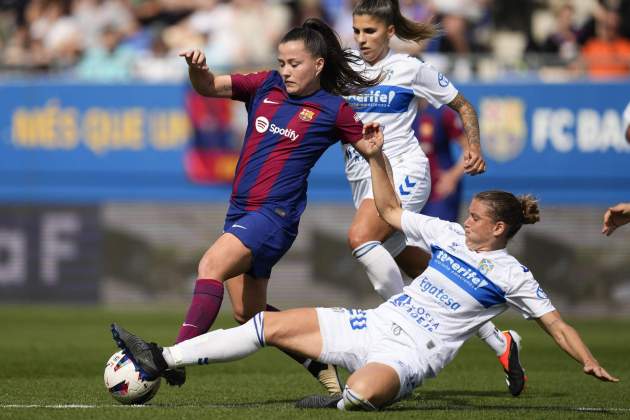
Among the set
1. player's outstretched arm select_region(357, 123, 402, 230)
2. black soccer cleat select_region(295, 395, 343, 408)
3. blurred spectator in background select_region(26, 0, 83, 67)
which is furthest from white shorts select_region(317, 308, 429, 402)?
blurred spectator in background select_region(26, 0, 83, 67)

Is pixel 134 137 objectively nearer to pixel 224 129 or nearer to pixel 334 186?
pixel 224 129

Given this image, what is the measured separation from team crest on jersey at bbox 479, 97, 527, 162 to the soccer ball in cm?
962

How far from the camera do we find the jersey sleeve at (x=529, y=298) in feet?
20.9

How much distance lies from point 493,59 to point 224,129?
151 inches

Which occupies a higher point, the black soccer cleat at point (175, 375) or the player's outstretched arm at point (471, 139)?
the player's outstretched arm at point (471, 139)

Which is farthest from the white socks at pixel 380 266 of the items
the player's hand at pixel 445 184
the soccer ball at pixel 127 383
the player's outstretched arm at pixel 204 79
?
the player's hand at pixel 445 184

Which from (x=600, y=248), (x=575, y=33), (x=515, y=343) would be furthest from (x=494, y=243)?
(x=575, y=33)

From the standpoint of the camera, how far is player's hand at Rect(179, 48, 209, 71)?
702 cm

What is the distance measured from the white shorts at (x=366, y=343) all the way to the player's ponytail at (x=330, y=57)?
168cm

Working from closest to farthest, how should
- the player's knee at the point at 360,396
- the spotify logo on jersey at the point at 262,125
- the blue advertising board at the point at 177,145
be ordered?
the player's knee at the point at 360,396, the spotify logo on jersey at the point at 262,125, the blue advertising board at the point at 177,145

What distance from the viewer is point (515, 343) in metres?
8.10

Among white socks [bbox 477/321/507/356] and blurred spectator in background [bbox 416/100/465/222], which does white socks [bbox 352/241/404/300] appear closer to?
white socks [bbox 477/321/507/356]

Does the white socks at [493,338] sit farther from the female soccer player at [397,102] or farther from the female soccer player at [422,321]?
the female soccer player at [422,321]

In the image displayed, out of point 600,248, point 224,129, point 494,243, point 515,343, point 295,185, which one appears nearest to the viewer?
point 494,243
